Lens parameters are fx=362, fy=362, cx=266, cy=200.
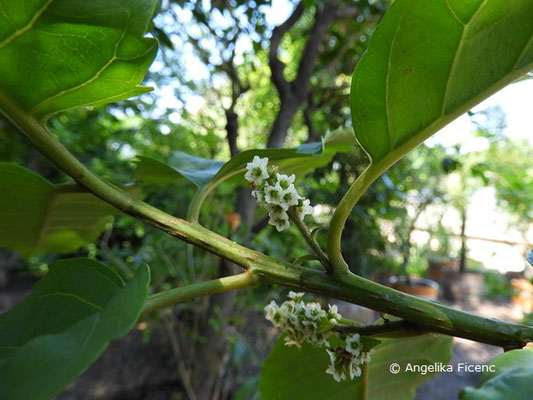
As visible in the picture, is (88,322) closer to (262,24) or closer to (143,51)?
(143,51)

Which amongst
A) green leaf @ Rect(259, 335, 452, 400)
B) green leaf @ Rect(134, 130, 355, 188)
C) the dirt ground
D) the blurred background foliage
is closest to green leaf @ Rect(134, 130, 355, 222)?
green leaf @ Rect(134, 130, 355, 188)

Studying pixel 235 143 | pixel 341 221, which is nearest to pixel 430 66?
pixel 341 221

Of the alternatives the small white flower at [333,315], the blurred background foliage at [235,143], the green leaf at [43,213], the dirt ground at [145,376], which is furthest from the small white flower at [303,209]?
the dirt ground at [145,376]

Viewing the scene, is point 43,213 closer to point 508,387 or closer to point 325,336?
point 325,336

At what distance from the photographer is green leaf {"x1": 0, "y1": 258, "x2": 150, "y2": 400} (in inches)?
8.8

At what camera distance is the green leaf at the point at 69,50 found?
0.32 meters

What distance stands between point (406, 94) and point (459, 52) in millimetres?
54

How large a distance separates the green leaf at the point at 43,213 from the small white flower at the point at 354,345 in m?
0.33

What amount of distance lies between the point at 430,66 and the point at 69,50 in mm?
340

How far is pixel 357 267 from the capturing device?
3.19 meters

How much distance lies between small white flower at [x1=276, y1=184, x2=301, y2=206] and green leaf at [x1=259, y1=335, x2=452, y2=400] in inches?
8.1

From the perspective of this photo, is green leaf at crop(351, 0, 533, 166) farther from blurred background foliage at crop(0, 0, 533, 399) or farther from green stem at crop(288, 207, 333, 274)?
blurred background foliage at crop(0, 0, 533, 399)

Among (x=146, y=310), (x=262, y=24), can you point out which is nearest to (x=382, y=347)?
(x=146, y=310)

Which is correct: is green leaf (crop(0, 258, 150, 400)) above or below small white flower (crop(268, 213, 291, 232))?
below
